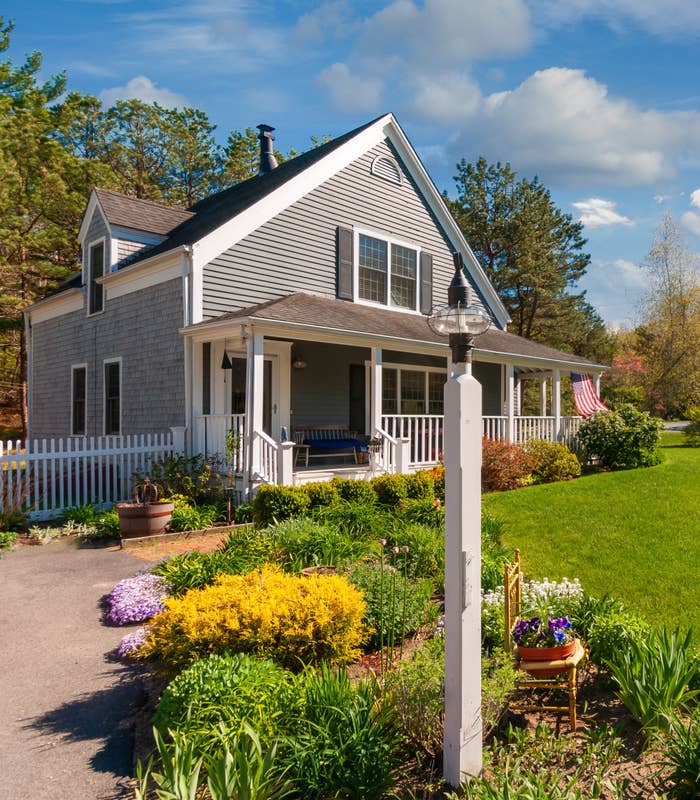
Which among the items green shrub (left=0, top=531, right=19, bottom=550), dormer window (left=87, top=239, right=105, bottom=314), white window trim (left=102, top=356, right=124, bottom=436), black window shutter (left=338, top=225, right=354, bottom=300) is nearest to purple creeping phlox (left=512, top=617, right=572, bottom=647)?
green shrub (left=0, top=531, right=19, bottom=550)

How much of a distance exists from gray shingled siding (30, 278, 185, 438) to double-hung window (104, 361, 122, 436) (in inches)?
8.0

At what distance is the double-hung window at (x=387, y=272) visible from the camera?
14336mm

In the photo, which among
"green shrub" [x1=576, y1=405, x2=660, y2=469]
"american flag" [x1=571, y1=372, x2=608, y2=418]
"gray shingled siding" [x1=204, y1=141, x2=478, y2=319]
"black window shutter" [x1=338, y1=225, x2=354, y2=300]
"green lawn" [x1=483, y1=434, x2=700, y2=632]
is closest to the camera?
"green lawn" [x1=483, y1=434, x2=700, y2=632]

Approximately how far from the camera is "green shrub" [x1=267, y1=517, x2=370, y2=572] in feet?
18.9

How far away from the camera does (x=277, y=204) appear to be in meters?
12.4

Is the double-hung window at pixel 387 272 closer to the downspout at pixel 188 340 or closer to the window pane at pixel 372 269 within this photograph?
the window pane at pixel 372 269

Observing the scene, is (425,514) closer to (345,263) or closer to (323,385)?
(323,385)

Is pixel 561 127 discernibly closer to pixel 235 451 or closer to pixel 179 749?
pixel 235 451

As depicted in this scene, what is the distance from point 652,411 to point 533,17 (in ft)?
101

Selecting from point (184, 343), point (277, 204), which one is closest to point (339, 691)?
point (184, 343)

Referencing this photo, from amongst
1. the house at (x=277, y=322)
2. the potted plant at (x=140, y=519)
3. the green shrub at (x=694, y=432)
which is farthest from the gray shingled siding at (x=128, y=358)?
the green shrub at (x=694, y=432)

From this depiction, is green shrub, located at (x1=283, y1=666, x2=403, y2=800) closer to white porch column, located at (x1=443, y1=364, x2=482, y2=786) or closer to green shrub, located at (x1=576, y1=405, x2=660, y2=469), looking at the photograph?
white porch column, located at (x1=443, y1=364, x2=482, y2=786)

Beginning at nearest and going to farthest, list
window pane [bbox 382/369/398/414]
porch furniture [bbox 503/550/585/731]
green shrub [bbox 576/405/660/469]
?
porch furniture [bbox 503/550/585/731] < green shrub [bbox 576/405/660/469] < window pane [bbox 382/369/398/414]

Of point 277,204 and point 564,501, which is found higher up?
point 277,204
